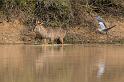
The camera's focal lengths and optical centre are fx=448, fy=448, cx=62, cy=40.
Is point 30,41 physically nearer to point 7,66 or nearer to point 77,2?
point 77,2

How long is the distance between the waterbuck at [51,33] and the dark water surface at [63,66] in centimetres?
331

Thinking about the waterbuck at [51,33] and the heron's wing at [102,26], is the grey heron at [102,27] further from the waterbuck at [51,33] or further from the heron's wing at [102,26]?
the waterbuck at [51,33]

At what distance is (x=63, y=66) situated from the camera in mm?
11445

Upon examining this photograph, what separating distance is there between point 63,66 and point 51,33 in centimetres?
788

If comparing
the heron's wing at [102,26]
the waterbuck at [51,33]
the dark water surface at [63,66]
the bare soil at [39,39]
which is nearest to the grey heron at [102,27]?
the heron's wing at [102,26]

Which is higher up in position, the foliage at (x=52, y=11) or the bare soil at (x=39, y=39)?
the foliage at (x=52, y=11)

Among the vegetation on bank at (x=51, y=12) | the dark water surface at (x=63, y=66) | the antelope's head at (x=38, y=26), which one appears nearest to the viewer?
the dark water surface at (x=63, y=66)

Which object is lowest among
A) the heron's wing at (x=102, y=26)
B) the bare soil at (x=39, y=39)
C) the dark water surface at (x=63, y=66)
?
the dark water surface at (x=63, y=66)

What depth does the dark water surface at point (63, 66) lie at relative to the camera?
952 cm

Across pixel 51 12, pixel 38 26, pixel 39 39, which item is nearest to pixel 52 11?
pixel 51 12

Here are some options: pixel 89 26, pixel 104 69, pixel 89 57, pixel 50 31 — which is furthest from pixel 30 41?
pixel 104 69

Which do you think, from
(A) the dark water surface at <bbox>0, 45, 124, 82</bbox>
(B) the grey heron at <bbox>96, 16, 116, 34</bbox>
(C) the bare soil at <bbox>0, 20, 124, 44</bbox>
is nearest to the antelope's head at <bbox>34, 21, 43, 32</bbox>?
(C) the bare soil at <bbox>0, 20, 124, 44</bbox>

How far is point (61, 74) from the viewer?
33.0 feet

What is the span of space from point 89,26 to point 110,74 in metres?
11.2
